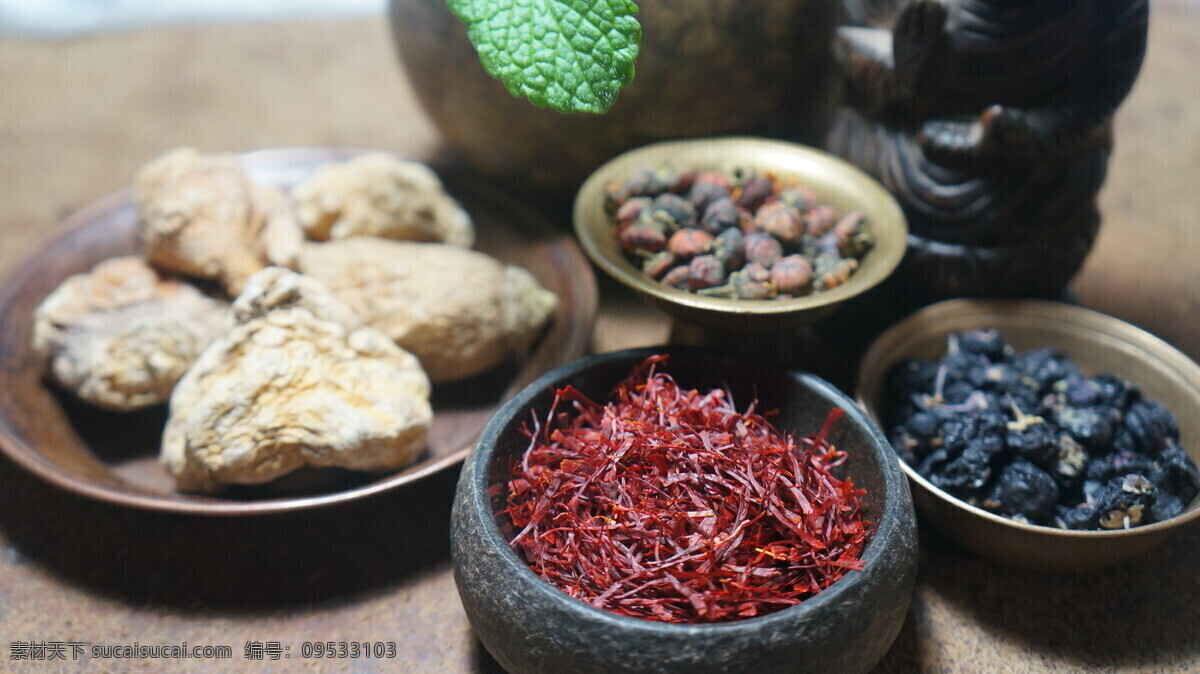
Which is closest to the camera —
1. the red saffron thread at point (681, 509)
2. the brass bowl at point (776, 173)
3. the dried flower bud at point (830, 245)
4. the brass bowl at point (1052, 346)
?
the red saffron thread at point (681, 509)

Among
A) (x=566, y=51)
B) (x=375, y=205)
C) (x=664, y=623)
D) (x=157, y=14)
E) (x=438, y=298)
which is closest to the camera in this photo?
(x=664, y=623)

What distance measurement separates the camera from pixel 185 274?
4.39 ft

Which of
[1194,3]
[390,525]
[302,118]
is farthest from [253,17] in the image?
[1194,3]

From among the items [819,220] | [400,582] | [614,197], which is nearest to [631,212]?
[614,197]

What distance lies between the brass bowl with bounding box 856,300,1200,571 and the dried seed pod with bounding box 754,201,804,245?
18 centimetres

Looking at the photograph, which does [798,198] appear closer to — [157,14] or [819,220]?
[819,220]

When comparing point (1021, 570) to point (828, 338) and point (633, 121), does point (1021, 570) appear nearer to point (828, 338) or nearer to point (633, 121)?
point (828, 338)

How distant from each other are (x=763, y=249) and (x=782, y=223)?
0.18 feet

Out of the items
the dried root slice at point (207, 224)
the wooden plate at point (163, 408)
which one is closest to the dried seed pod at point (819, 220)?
the wooden plate at point (163, 408)

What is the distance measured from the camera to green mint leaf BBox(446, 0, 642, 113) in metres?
Answer: 1.04

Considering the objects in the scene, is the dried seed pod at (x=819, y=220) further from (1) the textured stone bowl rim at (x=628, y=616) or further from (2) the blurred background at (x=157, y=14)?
(2) the blurred background at (x=157, y=14)

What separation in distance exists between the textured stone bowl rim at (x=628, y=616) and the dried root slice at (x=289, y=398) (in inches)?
7.1

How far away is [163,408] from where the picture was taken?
1273 millimetres

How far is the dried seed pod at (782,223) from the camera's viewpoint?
46.6 inches
